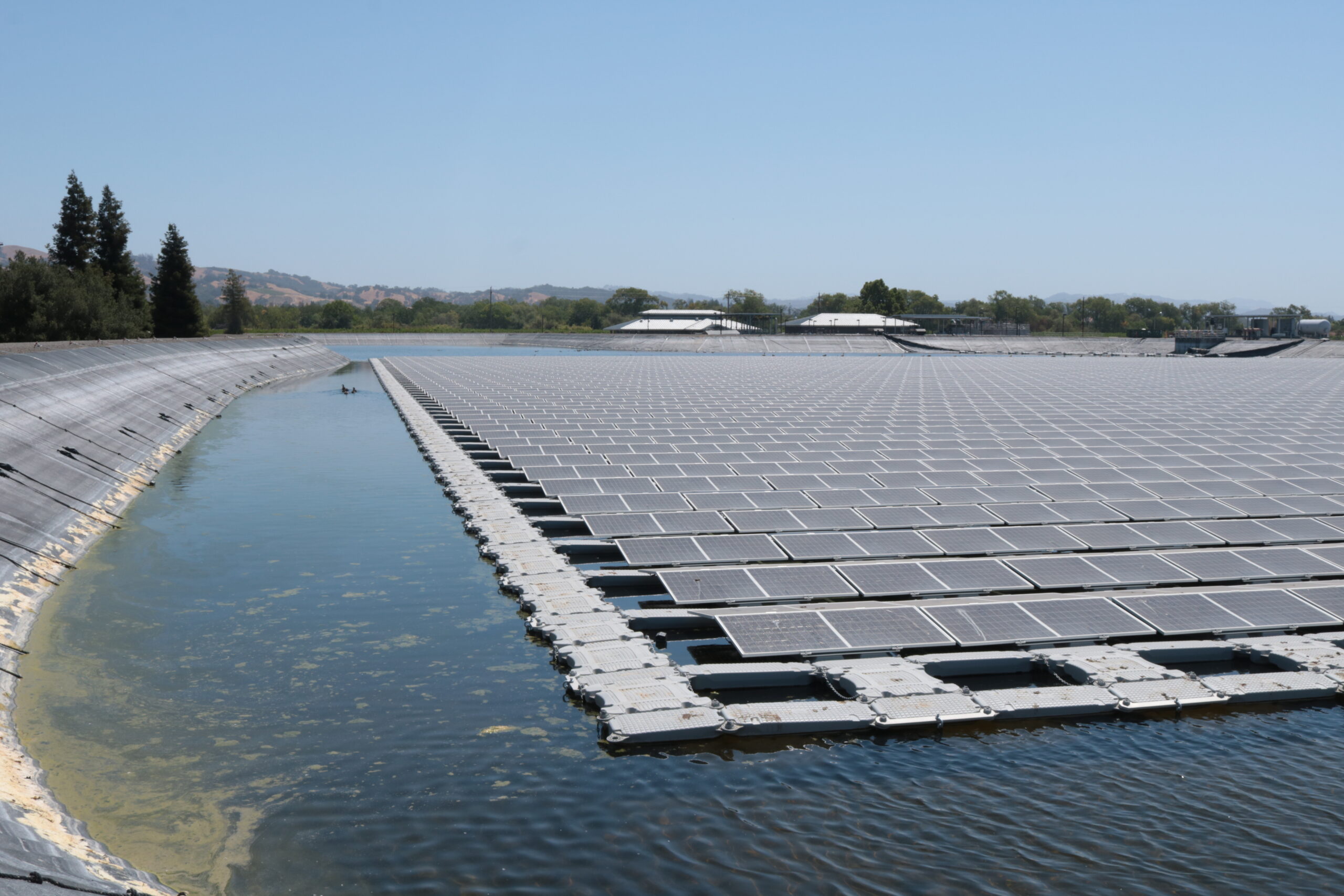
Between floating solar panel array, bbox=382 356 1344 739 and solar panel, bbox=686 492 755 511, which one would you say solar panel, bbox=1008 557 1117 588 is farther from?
solar panel, bbox=686 492 755 511

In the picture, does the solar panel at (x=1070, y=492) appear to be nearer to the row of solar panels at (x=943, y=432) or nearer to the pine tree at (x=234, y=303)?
the row of solar panels at (x=943, y=432)

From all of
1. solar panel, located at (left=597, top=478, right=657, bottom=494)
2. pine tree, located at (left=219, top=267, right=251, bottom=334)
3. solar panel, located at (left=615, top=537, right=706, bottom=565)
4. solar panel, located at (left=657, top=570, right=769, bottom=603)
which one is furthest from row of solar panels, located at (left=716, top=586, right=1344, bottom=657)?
pine tree, located at (left=219, top=267, right=251, bottom=334)

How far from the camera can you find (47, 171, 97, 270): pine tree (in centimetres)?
8225

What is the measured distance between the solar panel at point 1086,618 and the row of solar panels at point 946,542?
3415 mm

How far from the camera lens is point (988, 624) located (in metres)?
13.1

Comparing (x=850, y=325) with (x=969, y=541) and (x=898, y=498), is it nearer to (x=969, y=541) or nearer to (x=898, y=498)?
(x=898, y=498)

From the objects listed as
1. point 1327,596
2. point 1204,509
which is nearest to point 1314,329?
point 1204,509

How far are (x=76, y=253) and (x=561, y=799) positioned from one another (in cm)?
9001

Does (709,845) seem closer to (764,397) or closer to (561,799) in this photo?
(561,799)

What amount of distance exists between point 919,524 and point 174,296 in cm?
9180

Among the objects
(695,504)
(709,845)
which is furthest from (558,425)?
(709,845)

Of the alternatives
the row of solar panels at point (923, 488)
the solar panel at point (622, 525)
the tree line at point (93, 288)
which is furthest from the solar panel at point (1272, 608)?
the tree line at point (93, 288)

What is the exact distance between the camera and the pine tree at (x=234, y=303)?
142500 millimetres

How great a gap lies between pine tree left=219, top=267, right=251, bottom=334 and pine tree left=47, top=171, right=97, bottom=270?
57.8 meters
